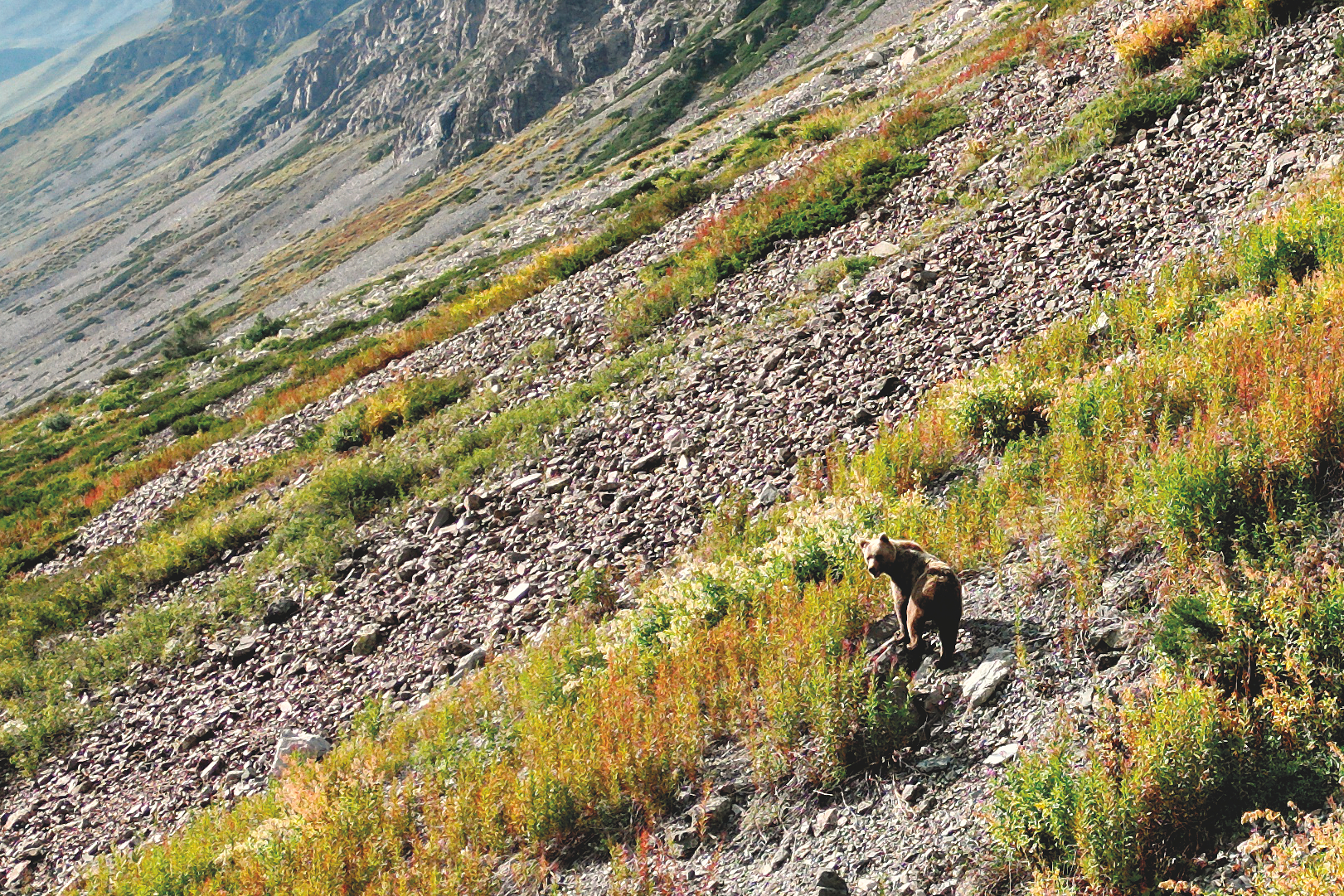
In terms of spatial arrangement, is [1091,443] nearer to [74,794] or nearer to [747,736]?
[747,736]

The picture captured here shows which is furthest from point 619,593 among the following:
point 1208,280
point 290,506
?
point 290,506

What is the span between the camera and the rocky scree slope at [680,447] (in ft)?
30.1

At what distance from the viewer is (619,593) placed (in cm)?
853

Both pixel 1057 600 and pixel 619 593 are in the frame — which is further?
pixel 619 593

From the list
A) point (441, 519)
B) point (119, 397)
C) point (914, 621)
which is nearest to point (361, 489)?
point (441, 519)

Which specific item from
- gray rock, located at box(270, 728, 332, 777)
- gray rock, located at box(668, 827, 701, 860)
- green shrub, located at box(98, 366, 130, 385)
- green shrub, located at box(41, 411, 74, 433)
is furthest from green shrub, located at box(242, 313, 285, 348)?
gray rock, located at box(668, 827, 701, 860)

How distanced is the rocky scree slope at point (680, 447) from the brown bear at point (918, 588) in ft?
13.1

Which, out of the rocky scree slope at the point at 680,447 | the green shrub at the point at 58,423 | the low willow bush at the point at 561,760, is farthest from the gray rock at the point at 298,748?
the green shrub at the point at 58,423

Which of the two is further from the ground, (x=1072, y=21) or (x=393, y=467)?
(x=1072, y=21)

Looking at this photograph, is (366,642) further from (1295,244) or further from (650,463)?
(1295,244)

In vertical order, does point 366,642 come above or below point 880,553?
below

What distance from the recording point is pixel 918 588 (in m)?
4.55

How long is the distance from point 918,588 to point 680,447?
6598 mm

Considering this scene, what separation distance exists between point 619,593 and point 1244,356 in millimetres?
5999
